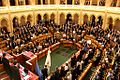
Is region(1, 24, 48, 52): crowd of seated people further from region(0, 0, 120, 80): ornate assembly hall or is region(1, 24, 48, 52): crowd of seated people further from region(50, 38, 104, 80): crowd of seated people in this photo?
region(50, 38, 104, 80): crowd of seated people

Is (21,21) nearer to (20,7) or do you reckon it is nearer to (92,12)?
(20,7)

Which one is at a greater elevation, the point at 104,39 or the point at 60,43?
the point at 104,39

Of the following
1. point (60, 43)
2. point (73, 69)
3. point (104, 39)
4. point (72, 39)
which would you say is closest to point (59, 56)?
point (60, 43)

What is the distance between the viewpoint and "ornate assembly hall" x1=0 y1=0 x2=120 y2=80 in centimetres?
1130

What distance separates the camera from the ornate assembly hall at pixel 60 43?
37.1 feet

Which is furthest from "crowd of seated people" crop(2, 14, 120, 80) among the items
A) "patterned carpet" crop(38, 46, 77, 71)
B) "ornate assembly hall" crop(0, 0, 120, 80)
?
"patterned carpet" crop(38, 46, 77, 71)

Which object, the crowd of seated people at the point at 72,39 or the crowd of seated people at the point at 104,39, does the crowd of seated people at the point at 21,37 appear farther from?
the crowd of seated people at the point at 104,39

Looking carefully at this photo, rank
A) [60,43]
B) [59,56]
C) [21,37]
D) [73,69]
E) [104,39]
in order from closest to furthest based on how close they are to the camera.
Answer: [73,69] → [59,56] → [104,39] → [21,37] → [60,43]

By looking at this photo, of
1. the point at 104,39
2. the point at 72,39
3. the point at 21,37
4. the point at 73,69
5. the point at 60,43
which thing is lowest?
the point at 73,69

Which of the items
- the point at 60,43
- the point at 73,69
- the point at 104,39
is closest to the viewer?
the point at 73,69

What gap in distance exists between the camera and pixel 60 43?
62.1 ft

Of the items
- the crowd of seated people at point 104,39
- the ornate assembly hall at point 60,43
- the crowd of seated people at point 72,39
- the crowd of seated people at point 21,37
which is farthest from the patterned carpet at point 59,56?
the crowd of seated people at point 21,37

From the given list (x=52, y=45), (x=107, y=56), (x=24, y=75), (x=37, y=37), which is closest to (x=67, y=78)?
(x=24, y=75)

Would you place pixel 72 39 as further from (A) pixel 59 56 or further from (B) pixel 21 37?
(B) pixel 21 37
